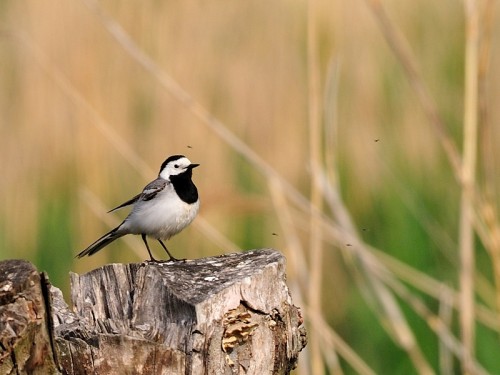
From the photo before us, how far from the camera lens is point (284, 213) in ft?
11.8

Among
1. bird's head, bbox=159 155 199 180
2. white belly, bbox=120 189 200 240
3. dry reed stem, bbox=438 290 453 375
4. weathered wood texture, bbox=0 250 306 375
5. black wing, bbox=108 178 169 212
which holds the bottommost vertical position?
dry reed stem, bbox=438 290 453 375

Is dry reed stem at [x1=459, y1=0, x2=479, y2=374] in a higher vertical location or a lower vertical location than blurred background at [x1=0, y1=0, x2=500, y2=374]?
lower

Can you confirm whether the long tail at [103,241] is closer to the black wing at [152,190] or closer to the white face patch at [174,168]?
the black wing at [152,190]

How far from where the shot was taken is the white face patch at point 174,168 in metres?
4.07

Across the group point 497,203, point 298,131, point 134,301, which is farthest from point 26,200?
point 134,301

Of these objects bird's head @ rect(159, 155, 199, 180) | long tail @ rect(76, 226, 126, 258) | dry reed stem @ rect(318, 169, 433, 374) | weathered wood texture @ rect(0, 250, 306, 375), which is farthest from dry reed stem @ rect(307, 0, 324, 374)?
weathered wood texture @ rect(0, 250, 306, 375)

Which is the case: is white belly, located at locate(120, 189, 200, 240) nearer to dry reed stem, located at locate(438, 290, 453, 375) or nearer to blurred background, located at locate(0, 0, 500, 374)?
blurred background, located at locate(0, 0, 500, 374)

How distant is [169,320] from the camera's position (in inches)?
81.6

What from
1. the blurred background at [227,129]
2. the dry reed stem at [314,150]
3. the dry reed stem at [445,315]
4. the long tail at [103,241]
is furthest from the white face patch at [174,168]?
the dry reed stem at [445,315]

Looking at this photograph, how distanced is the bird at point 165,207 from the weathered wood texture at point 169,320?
1.44 metres

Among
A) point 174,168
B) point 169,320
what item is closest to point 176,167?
point 174,168

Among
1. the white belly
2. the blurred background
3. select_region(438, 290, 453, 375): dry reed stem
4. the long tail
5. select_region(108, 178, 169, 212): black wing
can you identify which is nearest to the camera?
select_region(438, 290, 453, 375): dry reed stem

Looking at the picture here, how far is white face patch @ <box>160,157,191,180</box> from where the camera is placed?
4070mm

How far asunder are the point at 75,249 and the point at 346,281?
4.15 ft
